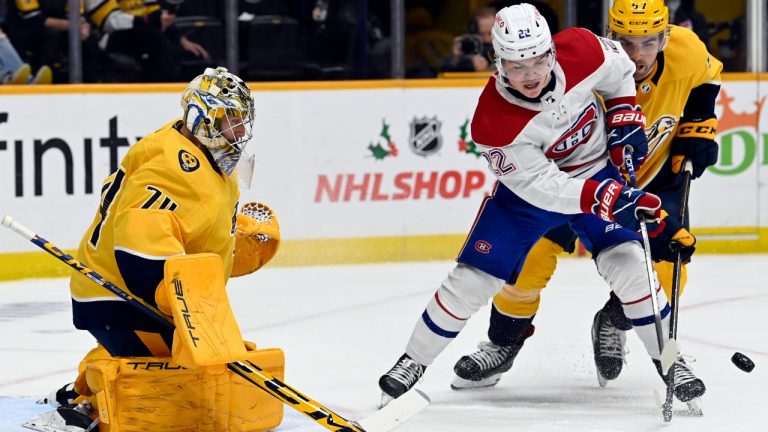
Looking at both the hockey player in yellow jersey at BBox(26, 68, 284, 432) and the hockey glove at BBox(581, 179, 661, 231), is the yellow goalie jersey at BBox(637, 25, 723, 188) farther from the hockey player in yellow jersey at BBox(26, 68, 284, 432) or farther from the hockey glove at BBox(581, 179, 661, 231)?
the hockey player in yellow jersey at BBox(26, 68, 284, 432)

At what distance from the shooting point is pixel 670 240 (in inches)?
152

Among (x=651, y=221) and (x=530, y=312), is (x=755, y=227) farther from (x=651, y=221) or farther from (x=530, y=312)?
(x=651, y=221)

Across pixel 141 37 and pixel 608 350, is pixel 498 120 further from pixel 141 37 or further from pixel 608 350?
pixel 141 37

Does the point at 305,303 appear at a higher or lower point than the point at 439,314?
lower

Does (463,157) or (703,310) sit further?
Answer: (463,157)

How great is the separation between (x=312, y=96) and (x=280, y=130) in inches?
8.6

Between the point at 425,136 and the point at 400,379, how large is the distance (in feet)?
9.68

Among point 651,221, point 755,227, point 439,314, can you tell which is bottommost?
point 755,227

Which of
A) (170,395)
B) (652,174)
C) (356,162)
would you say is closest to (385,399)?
(170,395)

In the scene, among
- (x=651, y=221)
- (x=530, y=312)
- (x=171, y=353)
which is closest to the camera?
(x=171, y=353)

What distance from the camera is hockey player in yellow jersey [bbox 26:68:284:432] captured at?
3.10 metres

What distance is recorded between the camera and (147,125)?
625 cm

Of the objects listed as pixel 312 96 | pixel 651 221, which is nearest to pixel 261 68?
pixel 312 96

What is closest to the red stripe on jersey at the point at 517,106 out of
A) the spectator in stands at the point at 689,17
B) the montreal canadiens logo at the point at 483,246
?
the montreal canadiens logo at the point at 483,246
